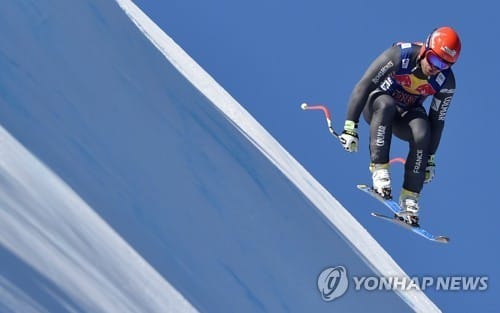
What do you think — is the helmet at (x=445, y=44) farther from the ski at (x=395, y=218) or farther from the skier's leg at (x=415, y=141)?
the ski at (x=395, y=218)

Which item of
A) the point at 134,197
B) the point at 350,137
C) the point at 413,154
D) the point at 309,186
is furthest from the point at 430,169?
the point at 134,197

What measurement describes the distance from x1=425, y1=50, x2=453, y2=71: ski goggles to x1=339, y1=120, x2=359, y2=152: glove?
740mm

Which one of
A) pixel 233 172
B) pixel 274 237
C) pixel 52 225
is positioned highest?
pixel 233 172

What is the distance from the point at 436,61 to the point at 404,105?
0.64 m

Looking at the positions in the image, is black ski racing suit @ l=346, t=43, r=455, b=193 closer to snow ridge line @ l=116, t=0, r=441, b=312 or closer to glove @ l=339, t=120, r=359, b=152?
glove @ l=339, t=120, r=359, b=152

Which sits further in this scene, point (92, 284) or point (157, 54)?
point (157, 54)

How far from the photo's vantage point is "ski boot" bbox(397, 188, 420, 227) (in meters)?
7.35

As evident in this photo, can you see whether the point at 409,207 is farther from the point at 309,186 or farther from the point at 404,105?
the point at 309,186

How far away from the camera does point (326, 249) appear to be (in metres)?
6.81

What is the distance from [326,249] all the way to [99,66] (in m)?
2.13

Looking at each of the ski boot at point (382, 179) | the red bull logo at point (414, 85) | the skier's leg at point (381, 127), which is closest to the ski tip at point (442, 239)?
the ski boot at point (382, 179)

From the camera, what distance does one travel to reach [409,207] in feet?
24.3

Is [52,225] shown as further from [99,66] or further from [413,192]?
[413,192]

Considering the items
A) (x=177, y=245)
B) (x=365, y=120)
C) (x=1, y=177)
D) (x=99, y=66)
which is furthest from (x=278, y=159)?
(x=1, y=177)
